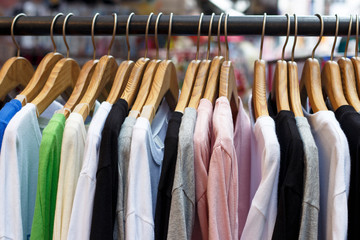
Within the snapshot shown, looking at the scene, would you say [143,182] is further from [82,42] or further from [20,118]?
[82,42]

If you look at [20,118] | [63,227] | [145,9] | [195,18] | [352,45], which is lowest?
[63,227]

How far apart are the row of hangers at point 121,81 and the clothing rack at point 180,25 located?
0.01m

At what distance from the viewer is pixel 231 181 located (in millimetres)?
681

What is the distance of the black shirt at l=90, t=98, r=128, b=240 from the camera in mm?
659

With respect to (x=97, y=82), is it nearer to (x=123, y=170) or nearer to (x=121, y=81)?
(x=121, y=81)

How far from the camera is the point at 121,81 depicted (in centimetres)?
85

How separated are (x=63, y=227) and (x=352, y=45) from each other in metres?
1.98

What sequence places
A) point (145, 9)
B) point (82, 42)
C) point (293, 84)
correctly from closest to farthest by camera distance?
point (293, 84) < point (82, 42) < point (145, 9)

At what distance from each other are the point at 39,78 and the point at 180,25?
0.34 m

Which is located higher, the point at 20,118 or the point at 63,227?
the point at 20,118

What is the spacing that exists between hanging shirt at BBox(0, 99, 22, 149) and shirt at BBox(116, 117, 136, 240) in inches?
9.0

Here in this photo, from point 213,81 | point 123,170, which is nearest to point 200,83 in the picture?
point 213,81

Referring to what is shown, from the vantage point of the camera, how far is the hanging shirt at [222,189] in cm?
66

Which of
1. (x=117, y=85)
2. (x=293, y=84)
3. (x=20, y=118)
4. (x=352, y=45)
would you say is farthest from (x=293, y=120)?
(x=352, y=45)
